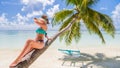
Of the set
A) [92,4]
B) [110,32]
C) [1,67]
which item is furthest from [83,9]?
[1,67]

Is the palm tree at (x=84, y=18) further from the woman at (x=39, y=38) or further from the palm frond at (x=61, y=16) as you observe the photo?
the woman at (x=39, y=38)

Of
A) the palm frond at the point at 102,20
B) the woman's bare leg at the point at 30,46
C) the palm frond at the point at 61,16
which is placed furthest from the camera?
the palm frond at the point at 61,16

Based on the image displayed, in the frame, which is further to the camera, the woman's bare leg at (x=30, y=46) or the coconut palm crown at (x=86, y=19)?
the coconut palm crown at (x=86, y=19)

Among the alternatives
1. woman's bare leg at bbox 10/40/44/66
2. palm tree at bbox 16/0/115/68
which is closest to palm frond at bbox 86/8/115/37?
palm tree at bbox 16/0/115/68

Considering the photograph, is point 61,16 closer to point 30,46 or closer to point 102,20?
point 102,20

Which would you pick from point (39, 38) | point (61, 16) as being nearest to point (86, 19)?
point (61, 16)

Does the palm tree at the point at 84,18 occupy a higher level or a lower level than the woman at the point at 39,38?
higher

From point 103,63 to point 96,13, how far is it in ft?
10.9

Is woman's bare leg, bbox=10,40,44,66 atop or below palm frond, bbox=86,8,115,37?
below

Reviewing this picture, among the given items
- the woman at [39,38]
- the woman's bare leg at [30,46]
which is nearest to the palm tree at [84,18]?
the woman at [39,38]

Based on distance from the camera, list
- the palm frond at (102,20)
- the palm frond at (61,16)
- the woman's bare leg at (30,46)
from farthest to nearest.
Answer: the palm frond at (61,16) < the palm frond at (102,20) < the woman's bare leg at (30,46)

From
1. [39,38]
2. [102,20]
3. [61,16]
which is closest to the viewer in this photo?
[39,38]

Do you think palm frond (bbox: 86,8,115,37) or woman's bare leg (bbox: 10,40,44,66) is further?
palm frond (bbox: 86,8,115,37)

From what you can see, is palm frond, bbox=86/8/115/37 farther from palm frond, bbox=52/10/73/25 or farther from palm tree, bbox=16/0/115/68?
palm frond, bbox=52/10/73/25
